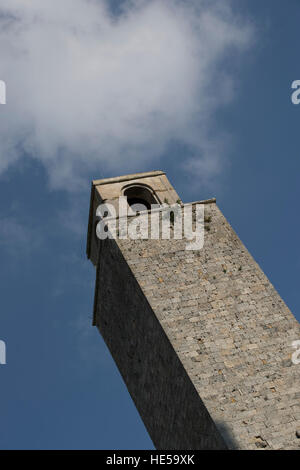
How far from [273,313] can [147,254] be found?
3890 mm

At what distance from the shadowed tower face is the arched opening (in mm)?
2942

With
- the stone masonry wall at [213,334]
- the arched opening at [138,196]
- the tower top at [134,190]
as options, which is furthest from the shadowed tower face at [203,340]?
the arched opening at [138,196]

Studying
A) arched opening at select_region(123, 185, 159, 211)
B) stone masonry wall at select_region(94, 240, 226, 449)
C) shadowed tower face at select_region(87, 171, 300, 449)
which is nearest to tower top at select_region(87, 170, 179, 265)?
arched opening at select_region(123, 185, 159, 211)

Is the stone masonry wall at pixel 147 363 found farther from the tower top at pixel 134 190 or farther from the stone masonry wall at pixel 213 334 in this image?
the tower top at pixel 134 190

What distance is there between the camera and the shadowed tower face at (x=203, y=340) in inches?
519

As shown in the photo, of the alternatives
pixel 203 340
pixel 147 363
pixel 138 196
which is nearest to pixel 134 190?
pixel 138 196

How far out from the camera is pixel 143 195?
21.4 metres

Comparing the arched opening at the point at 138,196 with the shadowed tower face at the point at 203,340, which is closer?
the shadowed tower face at the point at 203,340

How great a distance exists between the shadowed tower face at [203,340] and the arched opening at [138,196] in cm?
294

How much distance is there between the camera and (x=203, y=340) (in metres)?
14.5

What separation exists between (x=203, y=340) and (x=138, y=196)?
8226 mm

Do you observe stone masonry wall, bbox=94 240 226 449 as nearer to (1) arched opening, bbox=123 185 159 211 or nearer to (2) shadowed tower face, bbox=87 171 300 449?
(2) shadowed tower face, bbox=87 171 300 449

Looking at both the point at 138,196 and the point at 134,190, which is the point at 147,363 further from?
the point at 134,190
